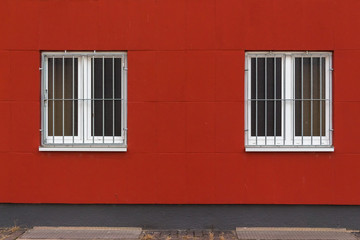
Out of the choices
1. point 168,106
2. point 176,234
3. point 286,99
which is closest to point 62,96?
point 168,106

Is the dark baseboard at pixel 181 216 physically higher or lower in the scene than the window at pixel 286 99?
lower

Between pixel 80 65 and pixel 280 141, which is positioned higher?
pixel 80 65

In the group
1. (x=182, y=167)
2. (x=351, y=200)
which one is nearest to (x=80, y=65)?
(x=182, y=167)

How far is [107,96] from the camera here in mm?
6578

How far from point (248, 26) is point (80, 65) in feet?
8.76

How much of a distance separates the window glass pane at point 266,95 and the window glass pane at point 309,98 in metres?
0.28

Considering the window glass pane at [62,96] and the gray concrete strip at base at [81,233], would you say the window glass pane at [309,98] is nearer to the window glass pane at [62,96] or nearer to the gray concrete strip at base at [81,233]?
the gray concrete strip at base at [81,233]

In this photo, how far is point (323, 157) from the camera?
6.36 m

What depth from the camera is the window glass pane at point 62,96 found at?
6582 millimetres

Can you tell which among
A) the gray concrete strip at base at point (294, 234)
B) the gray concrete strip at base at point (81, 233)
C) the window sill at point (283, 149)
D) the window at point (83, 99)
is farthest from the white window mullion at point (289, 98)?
the gray concrete strip at base at point (81, 233)

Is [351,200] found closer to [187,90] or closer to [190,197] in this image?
[190,197]

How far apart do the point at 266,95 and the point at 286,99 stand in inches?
12.2

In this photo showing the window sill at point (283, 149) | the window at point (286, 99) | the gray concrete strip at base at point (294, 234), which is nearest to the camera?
the gray concrete strip at base at point (294, 234)

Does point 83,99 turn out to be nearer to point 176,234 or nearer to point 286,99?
point 176,234
